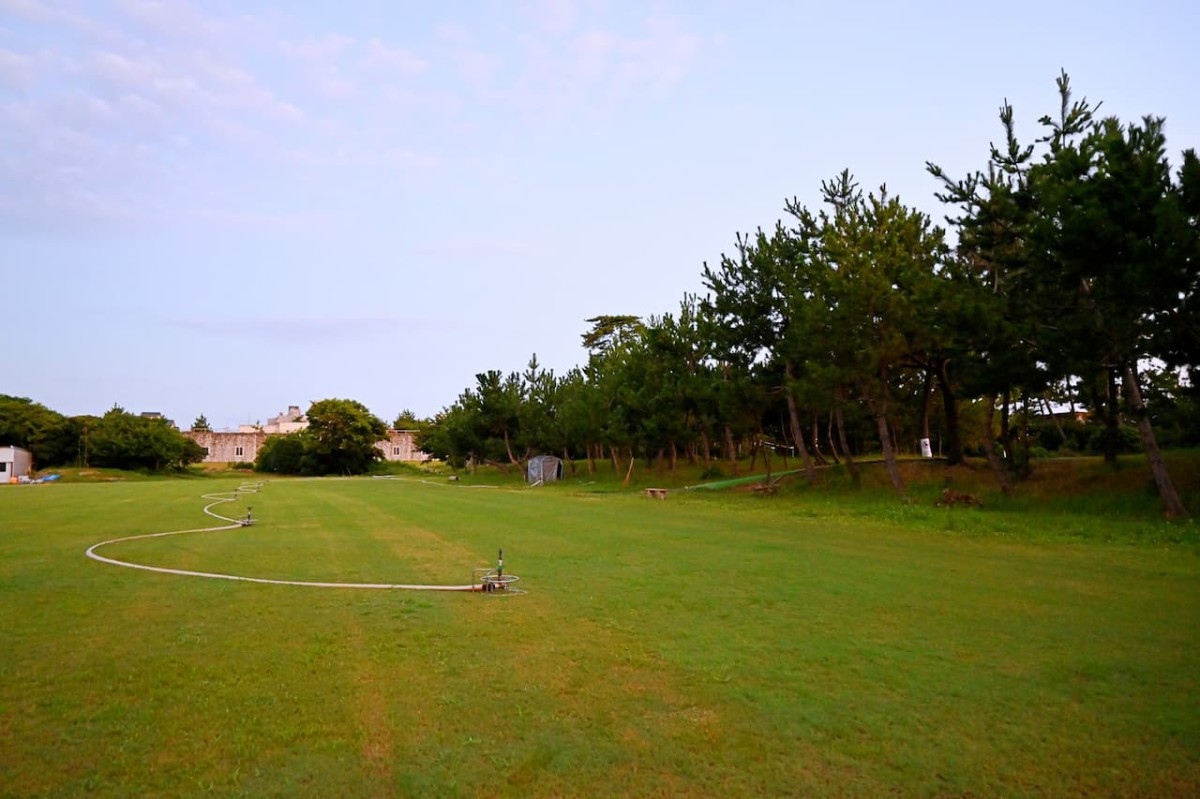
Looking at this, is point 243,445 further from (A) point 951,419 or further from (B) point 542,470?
(A) point 951,419

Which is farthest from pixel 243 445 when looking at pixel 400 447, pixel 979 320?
pixel 979 320

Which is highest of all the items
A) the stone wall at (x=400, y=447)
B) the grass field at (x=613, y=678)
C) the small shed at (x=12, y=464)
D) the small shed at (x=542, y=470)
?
the stone wall at (x=400, y=447)

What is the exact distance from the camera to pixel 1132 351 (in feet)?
57.0

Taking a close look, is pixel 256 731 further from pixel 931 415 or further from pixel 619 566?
pixel 931 415

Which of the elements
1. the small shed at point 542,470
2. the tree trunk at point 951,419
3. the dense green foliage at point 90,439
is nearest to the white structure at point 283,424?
the dense green foliage at point 90,439

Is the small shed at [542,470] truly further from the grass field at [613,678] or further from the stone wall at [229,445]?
the stone wall at [229,445]

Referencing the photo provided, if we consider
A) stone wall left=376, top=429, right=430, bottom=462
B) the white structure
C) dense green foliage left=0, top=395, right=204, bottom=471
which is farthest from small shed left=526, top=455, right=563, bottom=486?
the white structure

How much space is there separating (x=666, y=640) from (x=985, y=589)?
16.2 ft

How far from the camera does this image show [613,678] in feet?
19.8

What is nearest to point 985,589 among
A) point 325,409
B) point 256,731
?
point 256,731

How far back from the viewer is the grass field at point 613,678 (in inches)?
171

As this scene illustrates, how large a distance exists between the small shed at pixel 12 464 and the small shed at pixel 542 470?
4657 centimetres

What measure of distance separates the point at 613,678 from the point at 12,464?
83723 millimetres

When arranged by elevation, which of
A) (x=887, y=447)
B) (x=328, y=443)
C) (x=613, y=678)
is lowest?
(x=613, y=678)
